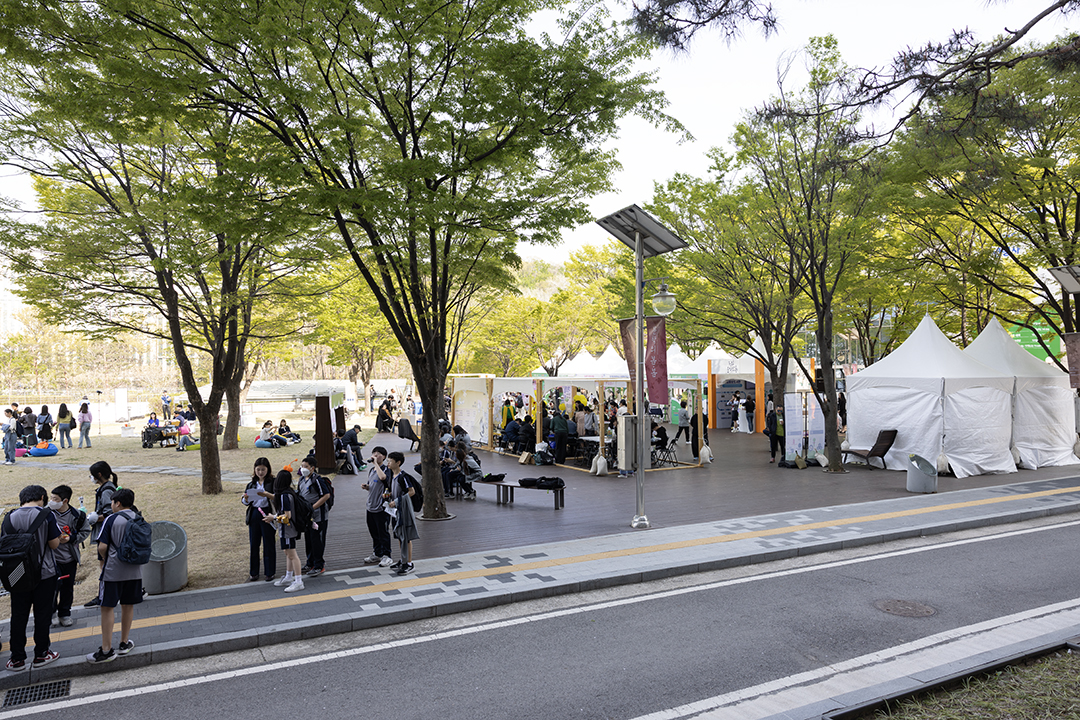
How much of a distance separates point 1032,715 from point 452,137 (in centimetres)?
1004

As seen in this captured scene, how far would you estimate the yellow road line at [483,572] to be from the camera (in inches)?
283

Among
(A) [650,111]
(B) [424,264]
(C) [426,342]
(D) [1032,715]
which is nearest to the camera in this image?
(D) [1032,715]

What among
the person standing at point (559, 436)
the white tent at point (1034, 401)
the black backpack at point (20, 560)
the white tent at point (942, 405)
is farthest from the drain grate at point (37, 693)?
the white tent at point (1034, 401)

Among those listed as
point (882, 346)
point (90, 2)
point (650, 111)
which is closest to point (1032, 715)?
point (650, 111)

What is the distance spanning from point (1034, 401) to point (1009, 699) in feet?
55.6

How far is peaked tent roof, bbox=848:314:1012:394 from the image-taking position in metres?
17.4

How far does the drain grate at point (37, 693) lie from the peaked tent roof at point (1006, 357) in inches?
812

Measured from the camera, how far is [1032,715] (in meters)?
4.78

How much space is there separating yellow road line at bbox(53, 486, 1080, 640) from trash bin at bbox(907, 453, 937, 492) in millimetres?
1243

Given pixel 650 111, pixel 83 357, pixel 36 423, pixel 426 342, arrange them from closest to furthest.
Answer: pixel 650 111, pixel 426 342, pixel 36 423, pixel 83 357

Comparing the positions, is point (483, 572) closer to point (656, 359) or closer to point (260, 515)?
point (260, 515)

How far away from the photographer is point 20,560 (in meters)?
5.86

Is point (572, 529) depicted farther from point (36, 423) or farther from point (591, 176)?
point (36, 423)

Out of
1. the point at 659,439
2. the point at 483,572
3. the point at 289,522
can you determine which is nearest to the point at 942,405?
the point at 659,439
